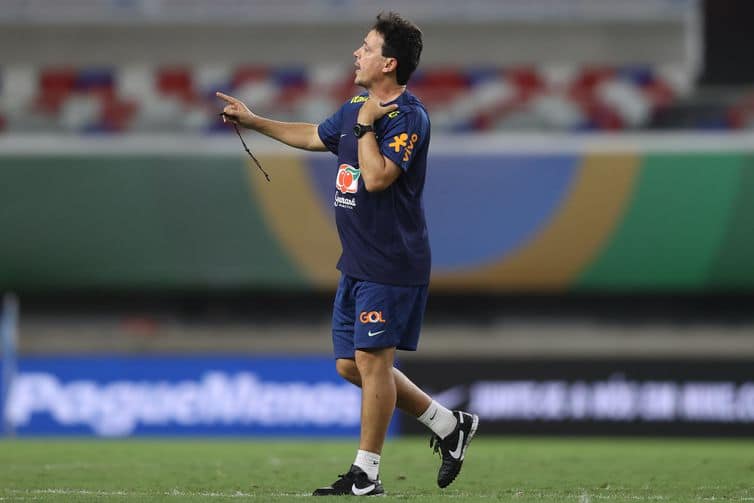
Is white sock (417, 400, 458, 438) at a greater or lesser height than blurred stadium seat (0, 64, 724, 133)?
lesser

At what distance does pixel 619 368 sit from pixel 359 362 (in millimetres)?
8689

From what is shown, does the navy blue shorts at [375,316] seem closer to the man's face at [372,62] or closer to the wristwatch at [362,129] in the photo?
the wristwatch at [362,129]

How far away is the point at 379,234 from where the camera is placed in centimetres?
566

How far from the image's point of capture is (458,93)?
54.3 feet

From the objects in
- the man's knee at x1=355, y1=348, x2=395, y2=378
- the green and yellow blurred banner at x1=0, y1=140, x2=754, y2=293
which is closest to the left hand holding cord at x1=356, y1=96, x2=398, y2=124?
the man's knee at x1=355, y1=348, x2=395, y2=378

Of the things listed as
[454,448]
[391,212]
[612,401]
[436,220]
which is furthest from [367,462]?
[436,220]

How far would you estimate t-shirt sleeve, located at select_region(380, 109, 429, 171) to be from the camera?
5.54m

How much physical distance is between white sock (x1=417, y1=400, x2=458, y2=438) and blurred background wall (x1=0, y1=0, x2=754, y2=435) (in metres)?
8.07

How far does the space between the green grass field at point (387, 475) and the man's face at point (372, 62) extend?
6.00 ft

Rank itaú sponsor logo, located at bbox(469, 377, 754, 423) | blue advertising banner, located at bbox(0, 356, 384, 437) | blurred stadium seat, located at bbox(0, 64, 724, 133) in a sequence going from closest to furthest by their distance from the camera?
1. itaú sponsor logo, located at bbox(469, 377, 754, 423)
2. blue advertising banner, located at bbox(0, 356, 384, 437)
3. blurred stadium seat, located at bbox(0, 64, 724, 133)

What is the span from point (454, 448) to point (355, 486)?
645mm

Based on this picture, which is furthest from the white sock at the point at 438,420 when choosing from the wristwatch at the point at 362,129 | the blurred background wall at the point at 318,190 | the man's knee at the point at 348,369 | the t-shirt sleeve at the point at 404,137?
the blurred background wall at the point at 318,190

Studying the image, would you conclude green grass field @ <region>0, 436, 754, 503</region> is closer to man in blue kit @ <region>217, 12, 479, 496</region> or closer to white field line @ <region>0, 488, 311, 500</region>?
white field line @ <region>0, 488, 311, 500</region>

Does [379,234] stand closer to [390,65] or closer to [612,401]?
[390,65]
